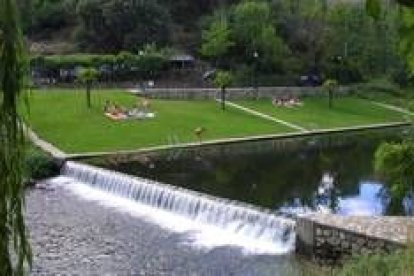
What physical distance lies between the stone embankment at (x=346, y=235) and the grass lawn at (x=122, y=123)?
16789mm

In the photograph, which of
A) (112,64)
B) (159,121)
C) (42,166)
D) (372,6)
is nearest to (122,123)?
(159,121)

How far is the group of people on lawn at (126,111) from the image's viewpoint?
1893 inches

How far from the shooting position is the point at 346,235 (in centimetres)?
2548

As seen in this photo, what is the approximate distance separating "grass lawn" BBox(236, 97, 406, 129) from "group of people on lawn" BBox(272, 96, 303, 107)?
1.20ft

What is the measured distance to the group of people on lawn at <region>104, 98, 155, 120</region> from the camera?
158 feet

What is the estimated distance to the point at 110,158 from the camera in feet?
132

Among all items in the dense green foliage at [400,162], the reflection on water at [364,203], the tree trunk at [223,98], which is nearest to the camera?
the dense green foliage at [400,162]

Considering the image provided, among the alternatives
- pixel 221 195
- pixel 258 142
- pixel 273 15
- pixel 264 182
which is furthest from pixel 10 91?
pixel 273 15

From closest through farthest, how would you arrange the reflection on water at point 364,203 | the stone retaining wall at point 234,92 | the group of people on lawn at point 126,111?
the reflection on water at point 364,203 < the group of people on lawn at point 126,111 < the stone retaining wall at point 234,92

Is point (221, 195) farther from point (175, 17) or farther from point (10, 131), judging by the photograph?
point (175, 17)

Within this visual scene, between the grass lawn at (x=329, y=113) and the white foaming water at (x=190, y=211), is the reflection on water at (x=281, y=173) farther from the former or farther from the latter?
the grass lawn at (x=329, y=113)

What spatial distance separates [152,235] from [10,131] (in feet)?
71.9

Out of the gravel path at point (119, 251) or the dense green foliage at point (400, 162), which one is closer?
the dense green foliage at point (400, 162)

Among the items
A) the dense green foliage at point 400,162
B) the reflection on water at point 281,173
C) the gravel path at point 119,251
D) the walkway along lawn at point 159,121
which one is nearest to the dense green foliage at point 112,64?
the walkway along lawn at point 159,121
